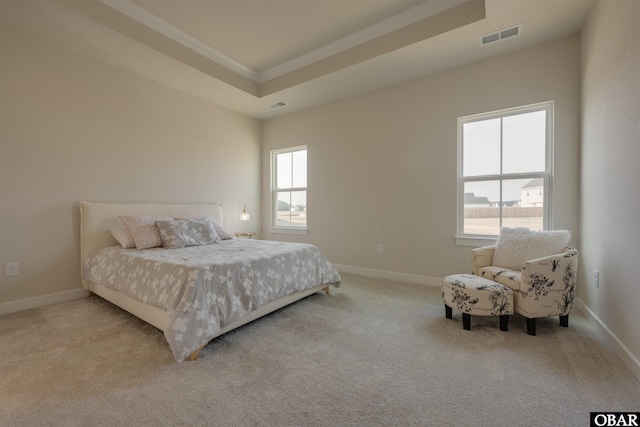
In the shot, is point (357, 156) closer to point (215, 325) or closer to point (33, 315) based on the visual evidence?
point (215, 325)

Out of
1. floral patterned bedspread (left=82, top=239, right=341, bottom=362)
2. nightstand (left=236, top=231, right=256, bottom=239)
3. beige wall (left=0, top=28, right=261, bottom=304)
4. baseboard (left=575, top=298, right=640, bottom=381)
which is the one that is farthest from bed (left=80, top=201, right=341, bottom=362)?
baseboard (left=575, top=298, right=640, bottom=381)

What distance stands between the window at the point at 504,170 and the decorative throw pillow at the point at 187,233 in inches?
127

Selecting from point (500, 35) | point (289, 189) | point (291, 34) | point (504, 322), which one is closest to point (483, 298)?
point (504, 322)

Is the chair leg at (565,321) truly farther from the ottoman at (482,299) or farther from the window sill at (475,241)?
the window sill at (475,241)

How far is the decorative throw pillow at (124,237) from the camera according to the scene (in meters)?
3.12

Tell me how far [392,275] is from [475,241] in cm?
119

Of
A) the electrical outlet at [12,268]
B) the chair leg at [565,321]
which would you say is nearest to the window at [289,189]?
the electrical outlet at [12,268]

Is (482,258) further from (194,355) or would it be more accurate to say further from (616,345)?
(194,355)

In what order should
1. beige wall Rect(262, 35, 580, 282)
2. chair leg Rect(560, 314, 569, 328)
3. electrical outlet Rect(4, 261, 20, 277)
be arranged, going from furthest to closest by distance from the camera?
beige wall Rect(262, 35, 580, 282) < electrical outlet Rect(4, 261, 20, 277) < chair leg Rect(560, 314, 569, 328)

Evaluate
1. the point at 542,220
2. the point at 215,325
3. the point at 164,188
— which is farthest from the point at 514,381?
the point at 164,188

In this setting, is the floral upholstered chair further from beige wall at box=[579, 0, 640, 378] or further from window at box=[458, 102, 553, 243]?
window at box=[458, 102, 553, 243]

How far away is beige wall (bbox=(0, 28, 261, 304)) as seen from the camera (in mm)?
2764

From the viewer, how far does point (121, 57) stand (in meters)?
3.21

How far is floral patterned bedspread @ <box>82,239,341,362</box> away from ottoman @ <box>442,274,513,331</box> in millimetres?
1417
